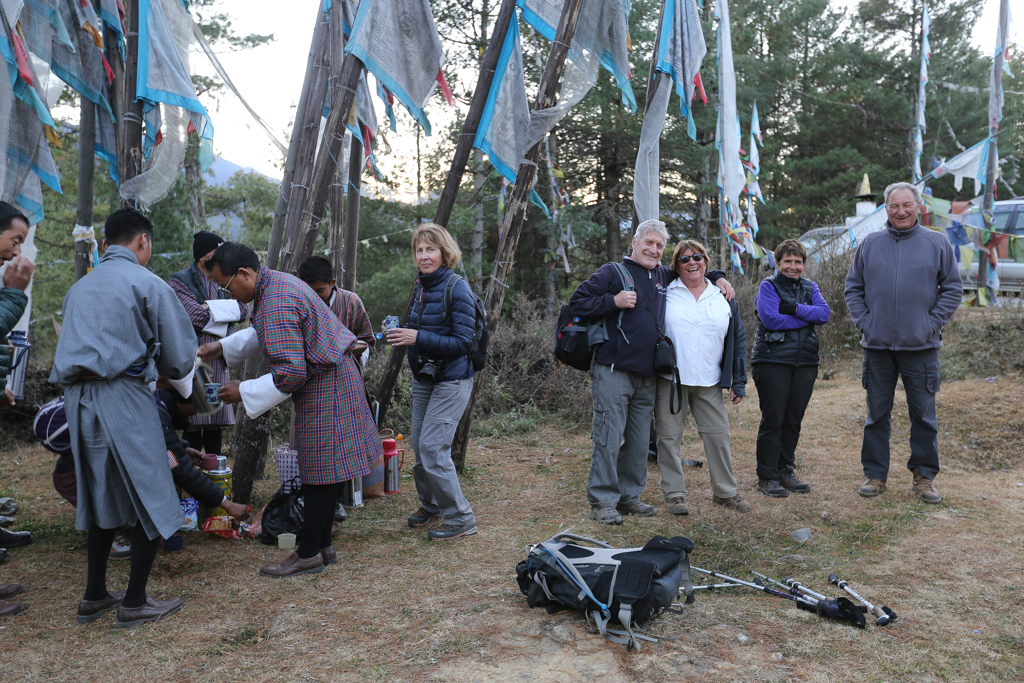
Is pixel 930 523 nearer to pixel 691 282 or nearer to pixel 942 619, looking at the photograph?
pixel 942 619

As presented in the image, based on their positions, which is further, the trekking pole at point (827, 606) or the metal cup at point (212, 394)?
the metal cup at point (212, 394)

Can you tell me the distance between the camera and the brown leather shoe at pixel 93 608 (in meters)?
3.14

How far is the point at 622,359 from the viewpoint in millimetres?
4426

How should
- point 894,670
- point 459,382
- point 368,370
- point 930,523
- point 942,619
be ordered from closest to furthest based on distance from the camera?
point 894,670 < point 942,619 < point 459,382 < point 930,523 < point 368,370

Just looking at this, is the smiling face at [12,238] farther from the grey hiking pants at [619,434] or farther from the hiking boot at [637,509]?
the hiking boot at [637,509]

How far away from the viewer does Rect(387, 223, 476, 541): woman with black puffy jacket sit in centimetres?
407

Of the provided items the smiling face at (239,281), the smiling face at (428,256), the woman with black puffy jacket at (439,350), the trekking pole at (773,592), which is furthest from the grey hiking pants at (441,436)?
the trekking pole at (773,592)

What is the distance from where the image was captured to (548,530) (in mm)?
4453

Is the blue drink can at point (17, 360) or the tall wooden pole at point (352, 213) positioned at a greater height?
the tall wooden pole at point (352, 213)

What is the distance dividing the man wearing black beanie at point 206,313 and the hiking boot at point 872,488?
4.22 metres

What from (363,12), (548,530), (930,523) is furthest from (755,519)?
(363,12)

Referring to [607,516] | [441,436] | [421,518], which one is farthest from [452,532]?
[607,516]

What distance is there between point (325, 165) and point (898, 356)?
4049mm

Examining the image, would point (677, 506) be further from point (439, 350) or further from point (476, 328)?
point (439, 350)
